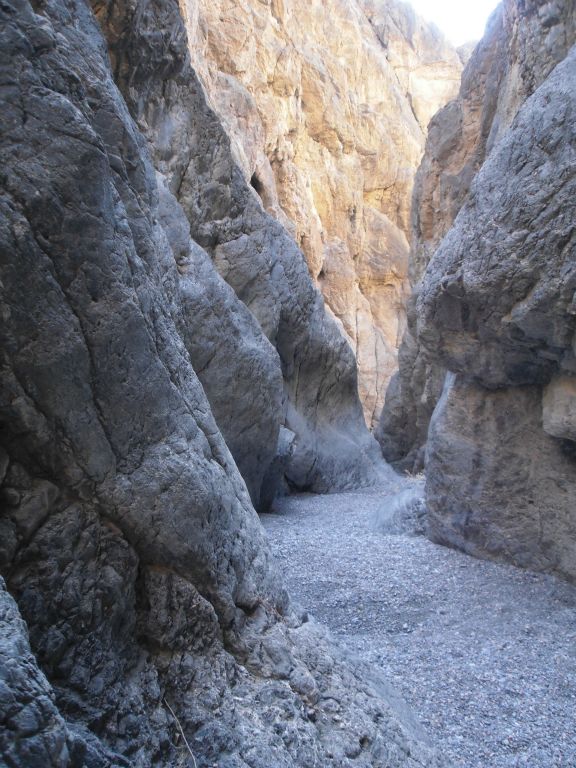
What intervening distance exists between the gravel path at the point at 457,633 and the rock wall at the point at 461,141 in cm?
264

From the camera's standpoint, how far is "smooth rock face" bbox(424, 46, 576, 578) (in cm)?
528

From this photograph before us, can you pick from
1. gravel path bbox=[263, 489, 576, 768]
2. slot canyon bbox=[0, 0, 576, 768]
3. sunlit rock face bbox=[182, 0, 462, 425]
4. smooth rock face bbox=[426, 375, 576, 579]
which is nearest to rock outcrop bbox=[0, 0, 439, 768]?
slot canyon bbox=[0, 0, 576, 768]

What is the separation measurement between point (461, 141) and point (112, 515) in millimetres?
14283

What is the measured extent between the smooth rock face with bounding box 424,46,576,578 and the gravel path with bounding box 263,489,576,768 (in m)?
0.56

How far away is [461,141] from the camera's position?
14.2 meters

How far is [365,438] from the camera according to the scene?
16.4m

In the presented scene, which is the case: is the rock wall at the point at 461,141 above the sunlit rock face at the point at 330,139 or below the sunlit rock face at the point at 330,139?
below

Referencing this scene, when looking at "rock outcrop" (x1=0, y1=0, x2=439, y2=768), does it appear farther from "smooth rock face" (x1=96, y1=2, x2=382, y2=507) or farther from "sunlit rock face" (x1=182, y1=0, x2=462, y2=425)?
"sunlit rock face" (x1=182, y1=0, x2=462, y2=425)

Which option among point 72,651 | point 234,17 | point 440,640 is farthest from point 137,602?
point 234,17

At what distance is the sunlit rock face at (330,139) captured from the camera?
A: 22688mm

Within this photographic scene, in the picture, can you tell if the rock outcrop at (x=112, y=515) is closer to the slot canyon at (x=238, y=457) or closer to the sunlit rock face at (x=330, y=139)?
the slot canyon at (x=238, y=457)

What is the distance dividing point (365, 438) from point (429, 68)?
39.5 m

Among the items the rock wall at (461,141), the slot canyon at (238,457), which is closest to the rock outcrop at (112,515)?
the slot canyon at (238,457)

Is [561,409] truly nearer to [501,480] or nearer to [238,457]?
[501,480]
